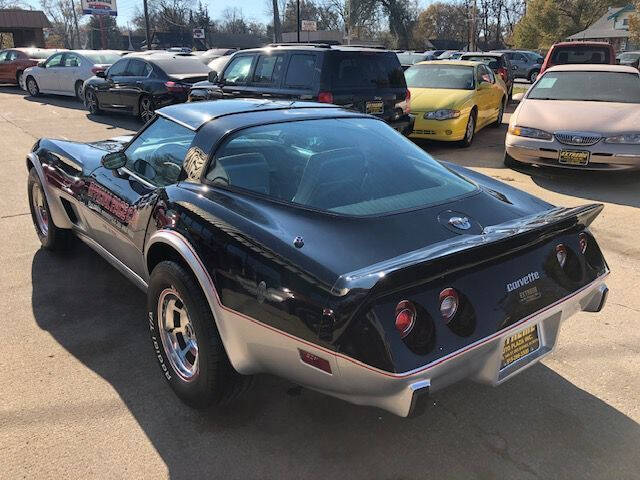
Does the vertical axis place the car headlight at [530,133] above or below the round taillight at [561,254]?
above

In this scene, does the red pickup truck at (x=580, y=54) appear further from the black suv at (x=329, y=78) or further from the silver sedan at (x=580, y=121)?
A: the black suv at (x=329, y=78)

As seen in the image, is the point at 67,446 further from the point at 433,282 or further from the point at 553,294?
the point at 553,294

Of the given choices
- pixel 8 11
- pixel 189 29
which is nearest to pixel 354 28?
pixel 189 29

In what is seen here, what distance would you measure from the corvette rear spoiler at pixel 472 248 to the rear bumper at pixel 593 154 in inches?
171

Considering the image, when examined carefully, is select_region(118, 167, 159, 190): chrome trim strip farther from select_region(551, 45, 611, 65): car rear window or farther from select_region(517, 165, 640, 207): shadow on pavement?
select_region(551, 45, 611, 65): car rear window

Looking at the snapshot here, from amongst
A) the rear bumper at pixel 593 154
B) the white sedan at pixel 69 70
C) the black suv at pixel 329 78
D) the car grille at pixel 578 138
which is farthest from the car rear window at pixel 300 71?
the white sedan at pixel 69 70

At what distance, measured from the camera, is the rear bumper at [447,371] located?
1904mm

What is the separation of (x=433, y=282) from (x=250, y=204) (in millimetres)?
915

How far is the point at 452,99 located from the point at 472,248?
7.45 metres

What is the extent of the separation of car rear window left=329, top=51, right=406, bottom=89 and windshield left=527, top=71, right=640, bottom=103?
79.9 inches

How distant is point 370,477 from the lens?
7.43ft

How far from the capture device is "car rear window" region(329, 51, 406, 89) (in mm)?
7676

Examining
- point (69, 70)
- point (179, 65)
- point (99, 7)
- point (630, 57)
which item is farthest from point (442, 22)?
point (179, 65)

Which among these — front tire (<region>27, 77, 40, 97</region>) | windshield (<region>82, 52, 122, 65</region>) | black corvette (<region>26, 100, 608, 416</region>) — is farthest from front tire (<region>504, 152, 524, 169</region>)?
front tire (<region>27, 77, 40, 97</region>)
